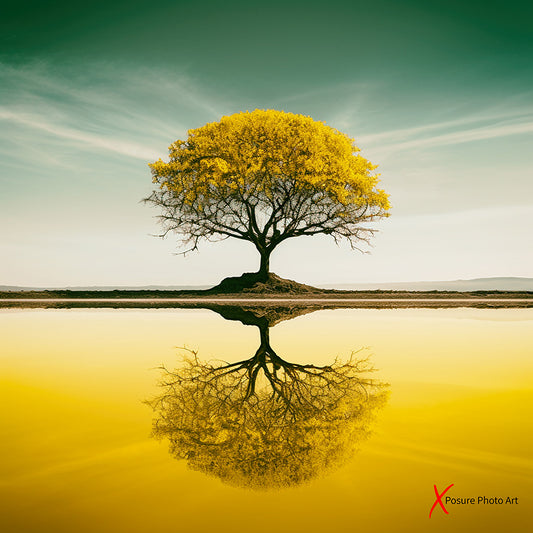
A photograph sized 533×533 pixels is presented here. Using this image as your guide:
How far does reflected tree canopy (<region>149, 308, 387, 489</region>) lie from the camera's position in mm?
2558

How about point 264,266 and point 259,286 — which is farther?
point 264,266

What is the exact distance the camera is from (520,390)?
4.30m

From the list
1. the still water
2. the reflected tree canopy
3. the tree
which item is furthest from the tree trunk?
the reflected tree canopy

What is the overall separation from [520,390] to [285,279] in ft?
80.6

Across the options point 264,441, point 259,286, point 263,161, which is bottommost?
point 264,441

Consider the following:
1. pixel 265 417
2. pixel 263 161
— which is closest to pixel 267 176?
pixel 263 161

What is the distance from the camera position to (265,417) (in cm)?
343

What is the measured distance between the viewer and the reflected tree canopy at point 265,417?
256cm

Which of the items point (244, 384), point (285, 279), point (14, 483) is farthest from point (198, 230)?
point (14, 483)

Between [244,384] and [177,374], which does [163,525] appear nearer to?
[244,384]

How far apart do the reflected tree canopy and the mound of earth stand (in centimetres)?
2066

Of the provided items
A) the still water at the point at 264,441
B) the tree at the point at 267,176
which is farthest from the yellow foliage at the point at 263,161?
the still water at the point at 264,441

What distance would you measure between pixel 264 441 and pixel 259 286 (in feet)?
77.6

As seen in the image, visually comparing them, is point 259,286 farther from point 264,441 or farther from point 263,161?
point 264,441
